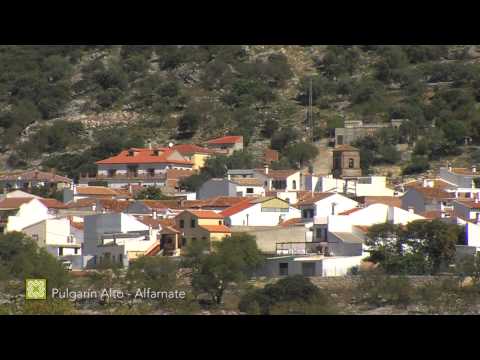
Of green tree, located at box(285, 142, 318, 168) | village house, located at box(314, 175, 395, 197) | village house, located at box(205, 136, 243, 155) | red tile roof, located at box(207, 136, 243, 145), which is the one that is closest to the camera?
village house, located at box(314, 175, 395, 197)

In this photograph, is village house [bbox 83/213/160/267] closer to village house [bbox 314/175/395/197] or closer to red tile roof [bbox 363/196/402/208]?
red tile roof [bbox 363/196/402/208]

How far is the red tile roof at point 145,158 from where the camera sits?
5812cm

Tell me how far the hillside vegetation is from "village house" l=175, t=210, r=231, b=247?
17368mm

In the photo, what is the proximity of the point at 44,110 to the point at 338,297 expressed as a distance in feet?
145

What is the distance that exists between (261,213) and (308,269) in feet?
19.8

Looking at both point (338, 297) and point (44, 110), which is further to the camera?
point (44, 110)

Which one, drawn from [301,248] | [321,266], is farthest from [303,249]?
[321,266]

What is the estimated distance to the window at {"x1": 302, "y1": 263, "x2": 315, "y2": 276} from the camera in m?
36.8

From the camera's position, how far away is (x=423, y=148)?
59062mm

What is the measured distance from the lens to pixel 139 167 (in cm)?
5825

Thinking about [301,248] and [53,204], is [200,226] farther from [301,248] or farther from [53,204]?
[53,204]

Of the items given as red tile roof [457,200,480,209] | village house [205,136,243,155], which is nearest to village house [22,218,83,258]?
red tile roof [457,200,480,209]

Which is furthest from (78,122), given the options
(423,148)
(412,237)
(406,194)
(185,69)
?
(412,237)

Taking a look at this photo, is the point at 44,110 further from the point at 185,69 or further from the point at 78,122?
the point at 185,69
